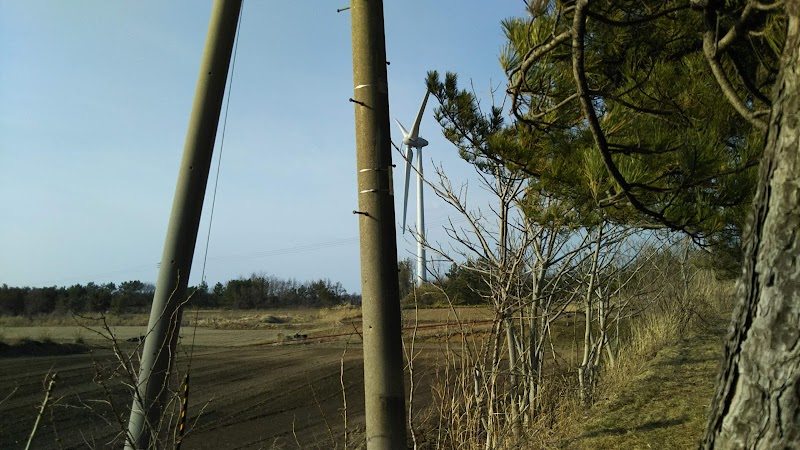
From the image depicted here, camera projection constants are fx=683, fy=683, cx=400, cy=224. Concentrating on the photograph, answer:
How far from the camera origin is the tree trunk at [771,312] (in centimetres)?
189

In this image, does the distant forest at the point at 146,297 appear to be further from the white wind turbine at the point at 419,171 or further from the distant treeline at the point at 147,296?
the white wind turbine at the point at 419,171

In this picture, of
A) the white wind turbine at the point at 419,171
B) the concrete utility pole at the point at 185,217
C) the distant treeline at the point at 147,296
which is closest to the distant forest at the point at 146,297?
the distant treeline at the point at 147,296

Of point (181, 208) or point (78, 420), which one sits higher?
point (181, 208)

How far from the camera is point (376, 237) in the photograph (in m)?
3.46

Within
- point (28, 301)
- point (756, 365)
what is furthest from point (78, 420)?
point (28, 301)

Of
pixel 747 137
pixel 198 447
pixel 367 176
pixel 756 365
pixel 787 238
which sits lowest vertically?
pixel 198 447

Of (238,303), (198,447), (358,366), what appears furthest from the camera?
(238,303)

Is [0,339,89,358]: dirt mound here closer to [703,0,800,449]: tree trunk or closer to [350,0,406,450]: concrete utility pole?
[350,0,406,450]: concrete utility pole

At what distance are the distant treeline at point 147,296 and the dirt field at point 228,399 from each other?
29.4 metres

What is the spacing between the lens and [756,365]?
77.4 inches

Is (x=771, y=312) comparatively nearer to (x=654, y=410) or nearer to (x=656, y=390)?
(x=654, y=410)

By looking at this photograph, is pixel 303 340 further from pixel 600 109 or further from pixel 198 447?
pixel 600 109

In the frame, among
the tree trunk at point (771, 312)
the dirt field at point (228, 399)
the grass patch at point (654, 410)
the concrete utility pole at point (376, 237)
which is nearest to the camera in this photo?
the tree trunk at point (771, 312)

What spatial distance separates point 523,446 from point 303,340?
1164 inches
